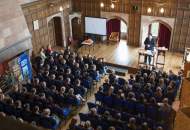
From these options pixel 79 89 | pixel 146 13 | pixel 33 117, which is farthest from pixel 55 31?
pixel 33 117

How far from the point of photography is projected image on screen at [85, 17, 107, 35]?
17344 mm

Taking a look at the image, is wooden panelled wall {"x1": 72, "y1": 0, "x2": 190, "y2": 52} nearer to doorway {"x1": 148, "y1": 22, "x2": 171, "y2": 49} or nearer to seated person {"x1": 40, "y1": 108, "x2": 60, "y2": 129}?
doorway {"x1": 148, "y1": 22, "x2": 171, "y2": 49}

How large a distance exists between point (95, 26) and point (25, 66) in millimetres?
6543

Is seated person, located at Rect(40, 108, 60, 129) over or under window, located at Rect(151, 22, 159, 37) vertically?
under

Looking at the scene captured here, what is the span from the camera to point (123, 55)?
16.4 m

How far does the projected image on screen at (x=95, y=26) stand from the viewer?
17.3 metres

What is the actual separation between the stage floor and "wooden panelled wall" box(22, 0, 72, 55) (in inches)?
100

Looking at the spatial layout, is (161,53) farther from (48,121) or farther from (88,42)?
(48,121)

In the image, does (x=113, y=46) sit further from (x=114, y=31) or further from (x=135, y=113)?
(x=135, y=113)

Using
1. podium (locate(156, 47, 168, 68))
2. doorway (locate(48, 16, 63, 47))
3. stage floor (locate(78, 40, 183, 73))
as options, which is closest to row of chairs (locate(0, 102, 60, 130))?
stage floor (locate(78, 40, 183, 73))

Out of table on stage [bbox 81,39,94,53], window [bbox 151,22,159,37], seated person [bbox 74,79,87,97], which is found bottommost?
seated person [bbox 74,79,87,97]

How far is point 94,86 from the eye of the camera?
42.2ft

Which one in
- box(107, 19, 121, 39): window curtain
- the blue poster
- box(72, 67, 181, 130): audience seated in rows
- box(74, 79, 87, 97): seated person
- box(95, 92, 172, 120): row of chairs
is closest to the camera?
box(72, 67, 181, 130): audience seated in rows

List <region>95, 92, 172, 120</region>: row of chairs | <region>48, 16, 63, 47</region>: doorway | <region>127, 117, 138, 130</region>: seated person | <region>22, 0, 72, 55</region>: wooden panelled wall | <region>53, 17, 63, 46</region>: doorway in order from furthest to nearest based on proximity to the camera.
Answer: <region>53, 17, 63, 46</region>: doorway → <region>48, 16, 63, 47</region>: doorway → <region>22, 0, 72, 55</region>: wooden panelled wall → <region>95, 92, 172, 120</region>: row of chairs → <region>127, 117, 138, 130</region>: seated person
